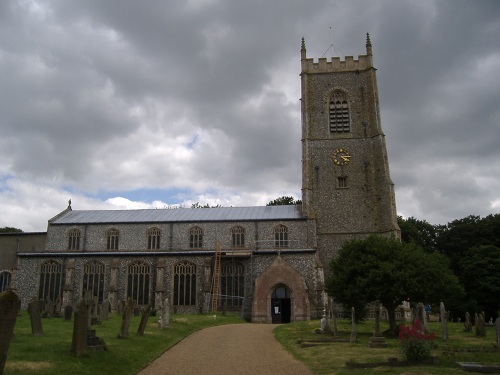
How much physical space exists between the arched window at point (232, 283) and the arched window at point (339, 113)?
1630 cm

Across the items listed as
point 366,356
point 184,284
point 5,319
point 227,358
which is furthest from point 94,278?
point 5,319

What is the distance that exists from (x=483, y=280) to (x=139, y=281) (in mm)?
30359

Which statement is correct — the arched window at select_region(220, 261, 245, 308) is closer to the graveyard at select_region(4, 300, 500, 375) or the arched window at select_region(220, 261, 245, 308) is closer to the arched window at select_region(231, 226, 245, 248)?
the arched window at select_region(231, 226, 245, 248)

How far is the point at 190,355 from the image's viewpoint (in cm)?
1547

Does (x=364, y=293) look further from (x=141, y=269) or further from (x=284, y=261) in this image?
(x=141, y=269)

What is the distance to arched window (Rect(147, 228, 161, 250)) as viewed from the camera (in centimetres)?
4388

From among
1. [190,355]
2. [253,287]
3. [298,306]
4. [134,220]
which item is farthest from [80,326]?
[134,220]

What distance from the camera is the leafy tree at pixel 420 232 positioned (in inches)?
2191

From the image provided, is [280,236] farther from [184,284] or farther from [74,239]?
[74,239]

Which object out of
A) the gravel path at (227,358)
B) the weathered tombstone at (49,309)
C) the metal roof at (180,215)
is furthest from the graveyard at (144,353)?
the metal roof at (180,215)

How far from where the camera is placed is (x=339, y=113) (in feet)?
149

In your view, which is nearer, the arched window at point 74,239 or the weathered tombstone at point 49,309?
the weathered tombstone at point 49,309

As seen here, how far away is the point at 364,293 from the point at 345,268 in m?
1.62

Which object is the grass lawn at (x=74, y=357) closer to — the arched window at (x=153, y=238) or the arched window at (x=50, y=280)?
the arched window at (x=50, y=280)
